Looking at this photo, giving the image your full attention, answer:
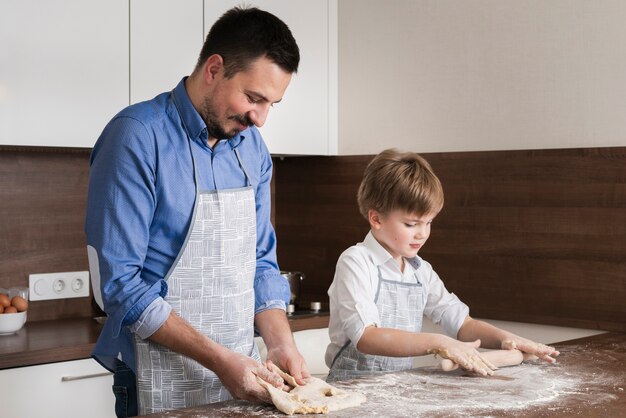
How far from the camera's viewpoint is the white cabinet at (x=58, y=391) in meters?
2.12

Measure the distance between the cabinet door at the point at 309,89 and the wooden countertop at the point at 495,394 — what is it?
1.33 m

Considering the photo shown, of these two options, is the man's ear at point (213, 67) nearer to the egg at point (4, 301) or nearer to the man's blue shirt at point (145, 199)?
the man's blue shirt at point (145, 199)

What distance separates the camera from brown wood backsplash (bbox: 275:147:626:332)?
233 centimetres

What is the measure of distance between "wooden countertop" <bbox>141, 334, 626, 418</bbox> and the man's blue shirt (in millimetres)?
231

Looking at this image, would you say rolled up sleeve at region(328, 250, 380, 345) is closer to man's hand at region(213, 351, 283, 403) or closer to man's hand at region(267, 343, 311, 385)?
man's hand at region(267, 343, 311, 385)

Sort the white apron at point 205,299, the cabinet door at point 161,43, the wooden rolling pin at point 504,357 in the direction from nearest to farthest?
1. the white apron at point 205,299
2. the wooden rolling pin at point 504,357
3. the cabinet door at point 161,43

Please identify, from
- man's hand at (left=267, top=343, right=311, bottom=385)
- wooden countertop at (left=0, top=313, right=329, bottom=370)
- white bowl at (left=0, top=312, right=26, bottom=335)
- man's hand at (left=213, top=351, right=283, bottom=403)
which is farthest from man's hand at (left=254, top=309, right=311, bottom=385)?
white bowl at (left=0, top=312, right=26, bottom=335)

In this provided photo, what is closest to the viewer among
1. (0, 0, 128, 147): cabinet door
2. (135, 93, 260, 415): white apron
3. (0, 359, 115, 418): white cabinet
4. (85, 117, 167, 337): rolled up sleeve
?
(85, 117, 167, 337): rolled up sleeve

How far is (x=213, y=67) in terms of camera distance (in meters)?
1.55

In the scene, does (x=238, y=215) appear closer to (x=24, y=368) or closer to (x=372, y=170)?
(x=372, y=170)

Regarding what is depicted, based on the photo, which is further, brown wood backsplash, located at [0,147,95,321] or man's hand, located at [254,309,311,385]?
brown wood backsplash, located at [0,147,95,321]

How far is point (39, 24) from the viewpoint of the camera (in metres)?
2.32

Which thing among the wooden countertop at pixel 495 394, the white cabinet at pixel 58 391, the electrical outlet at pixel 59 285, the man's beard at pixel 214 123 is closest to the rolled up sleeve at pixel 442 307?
the wooden countertop at pixel 495 394

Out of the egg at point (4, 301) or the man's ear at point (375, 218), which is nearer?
the man's ear at point (375, 218)
